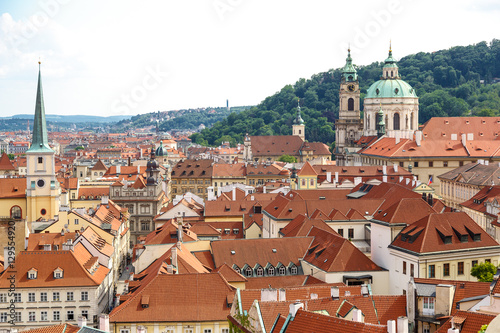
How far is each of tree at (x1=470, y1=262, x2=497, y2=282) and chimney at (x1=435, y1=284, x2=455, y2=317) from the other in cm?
1199

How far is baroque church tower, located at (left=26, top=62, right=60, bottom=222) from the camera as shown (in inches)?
3125

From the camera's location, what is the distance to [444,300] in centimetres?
3647

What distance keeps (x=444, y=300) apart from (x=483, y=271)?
42.3 ft

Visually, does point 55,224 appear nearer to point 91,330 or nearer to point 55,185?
point 55,185

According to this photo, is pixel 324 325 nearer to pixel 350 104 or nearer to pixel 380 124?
pixel 380 124

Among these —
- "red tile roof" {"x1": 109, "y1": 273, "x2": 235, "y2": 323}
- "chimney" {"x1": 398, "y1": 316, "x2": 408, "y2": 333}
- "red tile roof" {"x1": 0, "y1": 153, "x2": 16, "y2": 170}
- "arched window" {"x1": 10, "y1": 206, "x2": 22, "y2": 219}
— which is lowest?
"red tile roof" {"x1": 109, "y1": 273, "x2": 235, "y2": 323}

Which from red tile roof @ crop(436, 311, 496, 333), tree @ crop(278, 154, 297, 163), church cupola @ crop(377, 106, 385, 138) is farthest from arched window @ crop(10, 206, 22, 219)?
tree @ crop(278, 154, 297, 163)

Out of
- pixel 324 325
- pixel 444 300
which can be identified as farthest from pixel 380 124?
pixel 324 325

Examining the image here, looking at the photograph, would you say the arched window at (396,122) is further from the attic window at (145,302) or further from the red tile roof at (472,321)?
the red tile roof at (472,321)

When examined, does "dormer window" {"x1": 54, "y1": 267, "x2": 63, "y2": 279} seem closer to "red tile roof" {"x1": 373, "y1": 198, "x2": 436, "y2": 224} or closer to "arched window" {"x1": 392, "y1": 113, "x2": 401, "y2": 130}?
"red tile roof" {"x1": 373, "y1": 198, "x2": 436, "y2": 224}

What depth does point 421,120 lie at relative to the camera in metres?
192

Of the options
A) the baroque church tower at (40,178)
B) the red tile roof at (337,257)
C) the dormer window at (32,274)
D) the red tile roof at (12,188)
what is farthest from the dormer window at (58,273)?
the red tile roof at (12,188)

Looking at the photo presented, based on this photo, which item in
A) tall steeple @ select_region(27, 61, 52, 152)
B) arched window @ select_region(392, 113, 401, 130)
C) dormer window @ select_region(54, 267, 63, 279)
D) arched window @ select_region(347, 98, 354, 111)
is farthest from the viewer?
arched window @ select_region(347, 98, 354, 111)

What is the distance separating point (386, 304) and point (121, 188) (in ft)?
200
